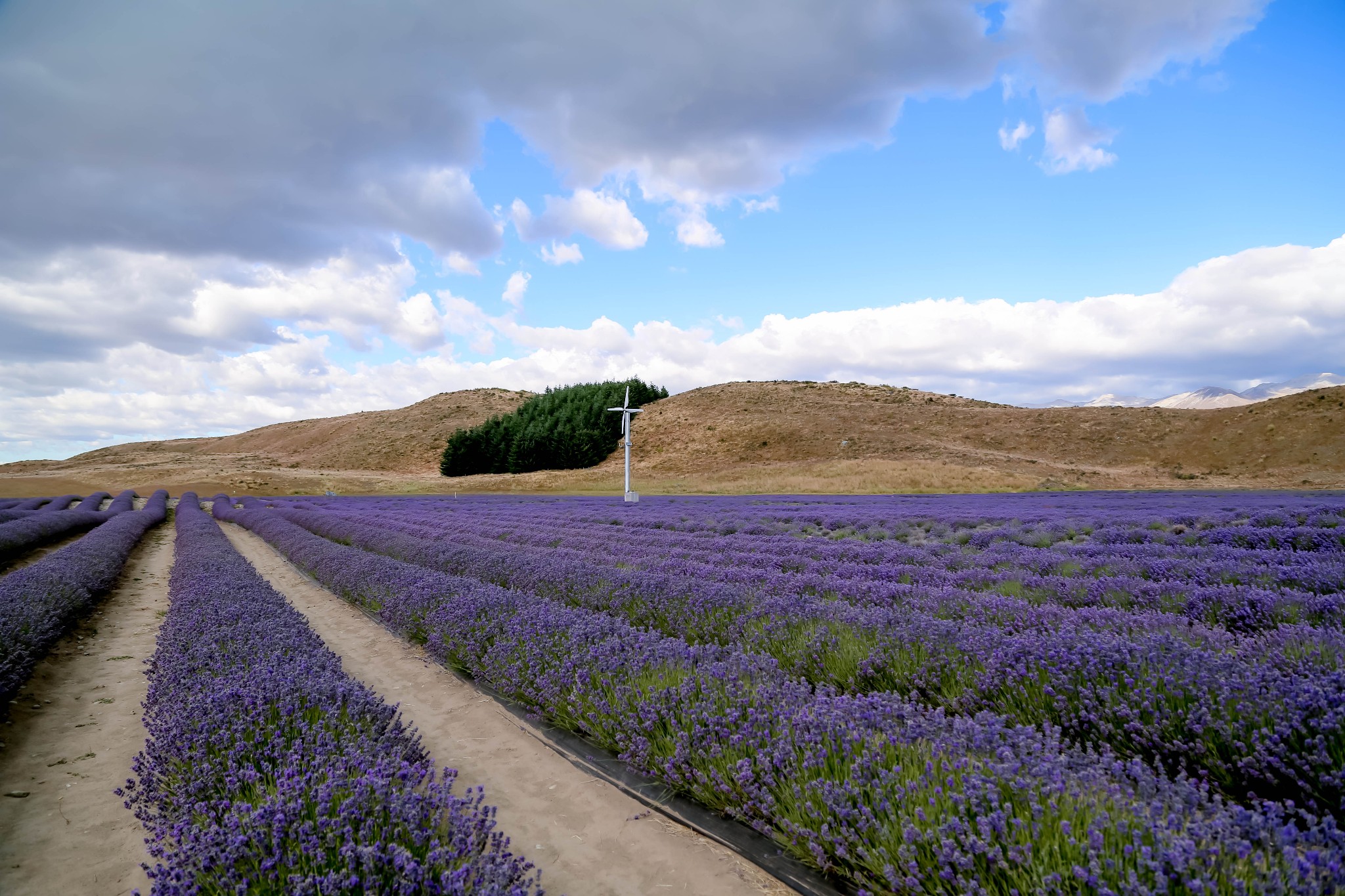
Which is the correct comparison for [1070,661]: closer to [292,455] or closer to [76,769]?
[76,769]

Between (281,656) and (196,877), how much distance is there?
2.12 metres

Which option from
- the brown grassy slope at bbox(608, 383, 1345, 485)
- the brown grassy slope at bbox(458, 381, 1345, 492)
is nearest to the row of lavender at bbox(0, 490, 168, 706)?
the brown grassy slope at bbox(458, 381, 1345, 492)

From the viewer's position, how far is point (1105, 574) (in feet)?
20.1

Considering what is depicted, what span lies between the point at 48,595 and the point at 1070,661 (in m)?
8.98

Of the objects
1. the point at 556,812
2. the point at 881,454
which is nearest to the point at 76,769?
the point at 556,812

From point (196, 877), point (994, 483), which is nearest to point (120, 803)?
point (196, 877)

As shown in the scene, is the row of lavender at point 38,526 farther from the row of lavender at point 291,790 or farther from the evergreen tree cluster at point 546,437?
the evergreen tree cluster at point 546,437

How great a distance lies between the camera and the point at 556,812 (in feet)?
9.91

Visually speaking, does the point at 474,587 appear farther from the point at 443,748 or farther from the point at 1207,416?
the point at 1207,416

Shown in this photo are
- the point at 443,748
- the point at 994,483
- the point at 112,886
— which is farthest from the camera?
the point at 994,483

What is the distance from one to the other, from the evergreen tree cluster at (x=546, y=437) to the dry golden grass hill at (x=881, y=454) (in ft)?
9.80

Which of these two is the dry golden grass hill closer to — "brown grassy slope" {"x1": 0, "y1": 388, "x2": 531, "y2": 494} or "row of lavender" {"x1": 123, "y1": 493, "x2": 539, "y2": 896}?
"brown grassy slope" {"x1": 0, "y1": 388, "x2": 531, "y2": 494}

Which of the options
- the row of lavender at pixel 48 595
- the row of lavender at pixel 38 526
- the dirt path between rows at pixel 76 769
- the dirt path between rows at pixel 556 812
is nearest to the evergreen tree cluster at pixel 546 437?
the row of lavender at pixel 38 526

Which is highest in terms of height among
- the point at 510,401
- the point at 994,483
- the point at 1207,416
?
the point at 510,401
